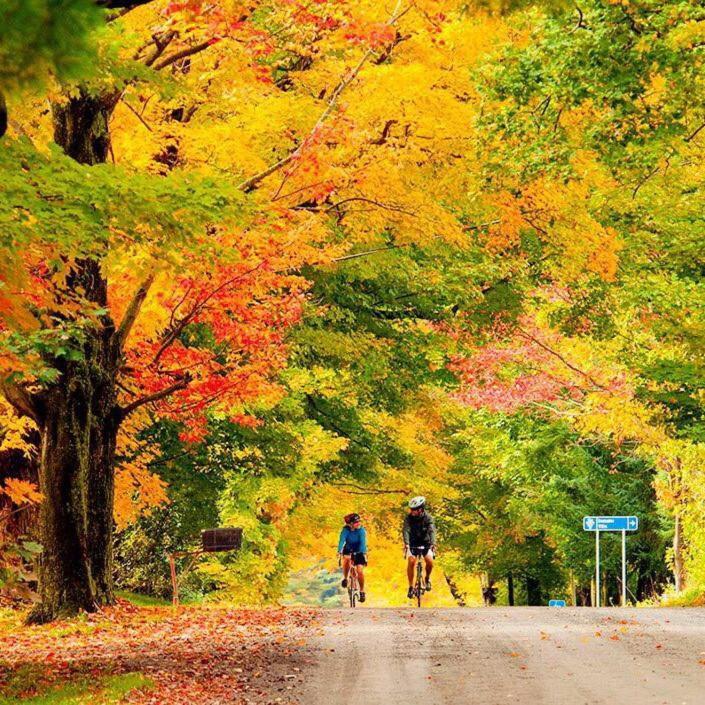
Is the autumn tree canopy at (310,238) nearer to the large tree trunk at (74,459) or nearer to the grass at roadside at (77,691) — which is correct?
the large tree trunk at (74,459)

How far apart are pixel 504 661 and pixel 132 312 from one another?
7417 mm

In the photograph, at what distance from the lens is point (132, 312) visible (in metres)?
17.8

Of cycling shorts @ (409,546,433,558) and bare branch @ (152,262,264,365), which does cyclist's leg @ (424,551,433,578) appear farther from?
bare branch @ (152,262,264,365)

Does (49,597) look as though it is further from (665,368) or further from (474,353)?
(474,353)

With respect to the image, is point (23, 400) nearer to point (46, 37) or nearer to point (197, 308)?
point (197, 308)

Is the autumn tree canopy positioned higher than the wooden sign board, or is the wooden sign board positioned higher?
the autumn tree canopy

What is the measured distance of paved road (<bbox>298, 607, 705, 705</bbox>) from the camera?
1080cm

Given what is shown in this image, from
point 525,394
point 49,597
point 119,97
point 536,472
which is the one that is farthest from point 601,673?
point 536,472

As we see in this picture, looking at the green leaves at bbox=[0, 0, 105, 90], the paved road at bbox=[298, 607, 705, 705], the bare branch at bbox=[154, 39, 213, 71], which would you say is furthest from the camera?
the bare branch at bbox=[154, 39, 213, 71]

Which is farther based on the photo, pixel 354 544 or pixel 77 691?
pixel 354 544

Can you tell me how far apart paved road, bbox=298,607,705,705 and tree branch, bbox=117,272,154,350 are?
4.70m

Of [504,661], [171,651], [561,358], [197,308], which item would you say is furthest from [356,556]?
[561,358]

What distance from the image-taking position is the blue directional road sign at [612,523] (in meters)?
27.0

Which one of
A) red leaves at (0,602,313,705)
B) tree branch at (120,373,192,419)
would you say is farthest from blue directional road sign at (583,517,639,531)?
tree branch at (120,373,192,419)
